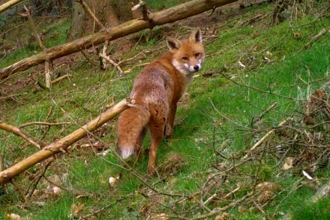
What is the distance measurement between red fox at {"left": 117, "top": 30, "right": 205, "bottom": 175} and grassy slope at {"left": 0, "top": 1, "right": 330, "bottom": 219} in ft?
1.07

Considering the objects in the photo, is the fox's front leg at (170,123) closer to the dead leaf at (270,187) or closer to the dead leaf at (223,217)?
the dead leaf at (270,187)

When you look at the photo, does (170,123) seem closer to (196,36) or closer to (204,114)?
(204,114)

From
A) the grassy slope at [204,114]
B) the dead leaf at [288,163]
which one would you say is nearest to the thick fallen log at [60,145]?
the grassy slope at [204,114]

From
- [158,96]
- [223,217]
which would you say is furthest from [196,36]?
[223,217]

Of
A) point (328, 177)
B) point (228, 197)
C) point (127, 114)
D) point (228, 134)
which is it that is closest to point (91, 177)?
point (127, 114)

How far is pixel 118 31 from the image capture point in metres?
12.6

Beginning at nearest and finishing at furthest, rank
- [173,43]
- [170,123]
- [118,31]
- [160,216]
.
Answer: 1. [160,216]
2. [170,123]
3. [173,43]
4. [118,31]

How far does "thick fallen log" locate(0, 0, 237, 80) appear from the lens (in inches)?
494

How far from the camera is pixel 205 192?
19.1ft

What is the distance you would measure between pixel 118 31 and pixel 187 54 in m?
3.48

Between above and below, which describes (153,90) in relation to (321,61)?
above

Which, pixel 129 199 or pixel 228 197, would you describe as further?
pixel 129 199

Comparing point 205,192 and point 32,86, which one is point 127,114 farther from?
point 32,86

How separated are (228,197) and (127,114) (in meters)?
2.09
